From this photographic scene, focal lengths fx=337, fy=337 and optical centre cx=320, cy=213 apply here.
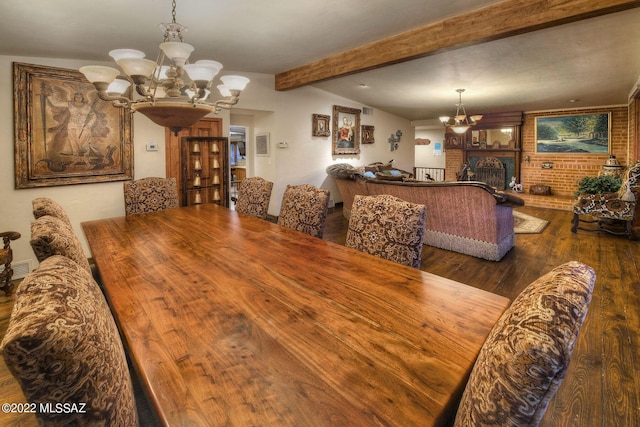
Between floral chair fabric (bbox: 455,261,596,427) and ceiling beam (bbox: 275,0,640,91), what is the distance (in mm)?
2878

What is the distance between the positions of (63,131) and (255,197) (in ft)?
7.48

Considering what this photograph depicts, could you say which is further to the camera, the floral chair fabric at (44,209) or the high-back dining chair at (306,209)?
the high-back dining chair at (306,209)

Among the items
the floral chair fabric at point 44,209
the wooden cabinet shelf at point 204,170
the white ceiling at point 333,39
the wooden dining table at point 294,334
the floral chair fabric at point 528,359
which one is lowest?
the wooden dining table at point 294,334

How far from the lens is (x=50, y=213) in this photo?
1.80 m

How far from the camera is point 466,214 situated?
391 centimetres

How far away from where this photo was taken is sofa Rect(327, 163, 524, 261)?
144 inches

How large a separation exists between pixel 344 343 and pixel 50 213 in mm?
1768

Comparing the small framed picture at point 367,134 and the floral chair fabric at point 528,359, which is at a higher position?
the small framed picture at point 367,134

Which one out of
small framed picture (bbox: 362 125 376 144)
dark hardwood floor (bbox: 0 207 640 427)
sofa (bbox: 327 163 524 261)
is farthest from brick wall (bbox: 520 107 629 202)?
sofa (bbox: 327 163 524 261)

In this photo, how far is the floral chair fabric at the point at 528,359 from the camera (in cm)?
52

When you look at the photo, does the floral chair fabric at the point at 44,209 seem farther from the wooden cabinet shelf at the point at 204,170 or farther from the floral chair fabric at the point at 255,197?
the wooden cabinet shelf at the point at 204,170

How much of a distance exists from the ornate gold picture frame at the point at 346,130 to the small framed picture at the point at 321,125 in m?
0.24

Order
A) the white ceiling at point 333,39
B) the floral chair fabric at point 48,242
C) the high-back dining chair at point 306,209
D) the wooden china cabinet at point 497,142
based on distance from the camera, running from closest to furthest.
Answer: the floral chair fabric at point 48,242 < the high-back dining chair at point 306,209 < the white ceiling at point 333,39 < the wooden china cabinet at point 497,142

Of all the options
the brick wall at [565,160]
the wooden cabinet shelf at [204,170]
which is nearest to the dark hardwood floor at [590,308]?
the wooden cabinet shelf at [204,170]
